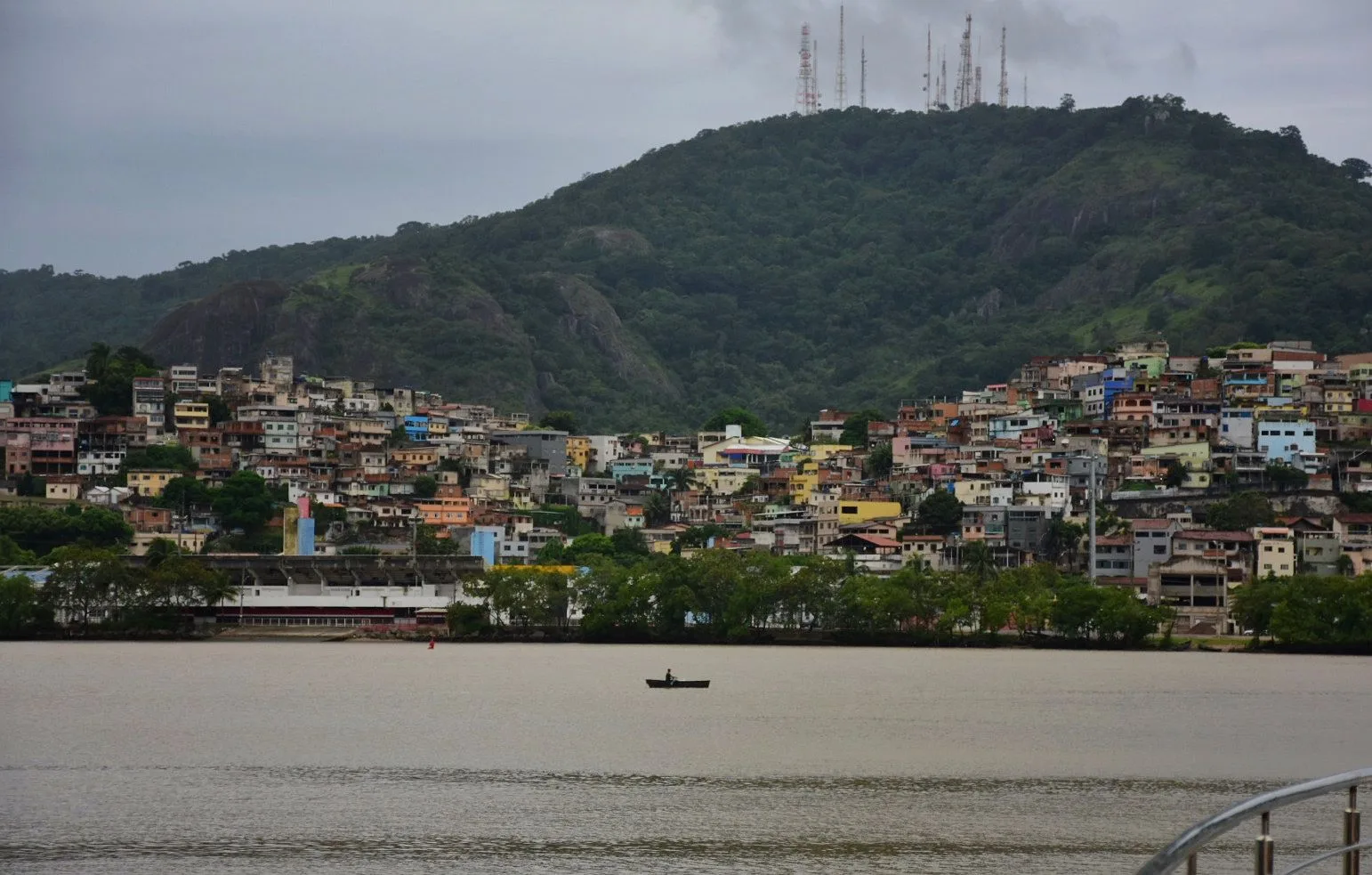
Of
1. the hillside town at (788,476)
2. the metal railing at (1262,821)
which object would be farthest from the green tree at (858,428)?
the metal railing at (1262,821)

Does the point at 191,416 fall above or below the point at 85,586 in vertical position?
above

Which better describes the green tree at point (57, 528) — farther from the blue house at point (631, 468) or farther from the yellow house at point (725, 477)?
the yellow house at point (725, 477)

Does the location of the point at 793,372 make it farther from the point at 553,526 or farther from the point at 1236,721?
the point at 1236,721

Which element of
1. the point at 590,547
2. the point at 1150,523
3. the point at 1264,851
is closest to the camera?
the point at 1264,851

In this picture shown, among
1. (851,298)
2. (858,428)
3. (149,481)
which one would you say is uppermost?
(851,298)

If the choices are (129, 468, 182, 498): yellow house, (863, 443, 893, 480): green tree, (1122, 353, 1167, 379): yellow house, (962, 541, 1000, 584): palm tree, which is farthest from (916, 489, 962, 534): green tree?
(129, 468, 182, 498): yellow house

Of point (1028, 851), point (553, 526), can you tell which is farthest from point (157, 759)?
point (553, 526)

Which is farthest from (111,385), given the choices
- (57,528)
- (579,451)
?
(579,451)

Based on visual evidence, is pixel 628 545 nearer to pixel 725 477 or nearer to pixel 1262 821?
pixel 725 477
